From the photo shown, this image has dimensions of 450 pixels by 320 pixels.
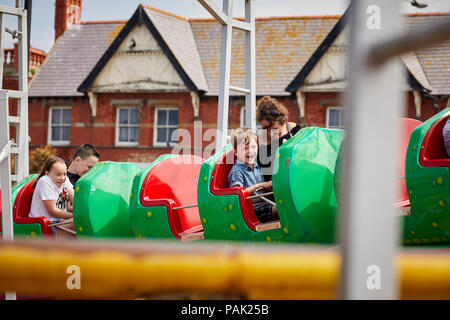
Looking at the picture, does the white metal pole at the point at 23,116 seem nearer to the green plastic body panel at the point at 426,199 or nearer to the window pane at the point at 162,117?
the green plastic body panel at the point at 426,199

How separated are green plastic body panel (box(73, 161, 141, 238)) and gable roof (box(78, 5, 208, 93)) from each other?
46.7 ft

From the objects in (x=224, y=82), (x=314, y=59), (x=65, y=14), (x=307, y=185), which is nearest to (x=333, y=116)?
(x=314, y=59)

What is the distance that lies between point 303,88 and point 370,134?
1799cm

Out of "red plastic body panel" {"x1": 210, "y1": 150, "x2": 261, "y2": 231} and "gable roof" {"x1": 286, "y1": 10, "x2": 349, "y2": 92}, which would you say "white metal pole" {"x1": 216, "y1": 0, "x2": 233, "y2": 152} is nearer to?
"red plastic body panel" {"x1": 210, "y1": 150, "x2": 261, "y2": 231}

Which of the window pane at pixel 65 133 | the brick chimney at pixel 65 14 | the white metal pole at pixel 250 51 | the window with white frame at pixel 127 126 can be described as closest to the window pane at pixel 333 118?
the window with white frame at pixel 127 126

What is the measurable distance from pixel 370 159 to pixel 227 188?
3264mm

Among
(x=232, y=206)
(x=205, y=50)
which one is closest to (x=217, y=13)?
(x=232, y=206)

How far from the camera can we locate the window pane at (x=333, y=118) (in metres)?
18.8

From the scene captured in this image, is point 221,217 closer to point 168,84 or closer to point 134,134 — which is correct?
point 168,84

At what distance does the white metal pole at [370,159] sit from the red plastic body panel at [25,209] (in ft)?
14.8

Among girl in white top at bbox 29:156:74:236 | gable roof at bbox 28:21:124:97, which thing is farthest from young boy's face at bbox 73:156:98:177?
gable roof at bbox 28:21:124:97

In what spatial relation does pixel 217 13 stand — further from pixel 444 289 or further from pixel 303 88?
pixel 303 88

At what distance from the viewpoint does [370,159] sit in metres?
0.74

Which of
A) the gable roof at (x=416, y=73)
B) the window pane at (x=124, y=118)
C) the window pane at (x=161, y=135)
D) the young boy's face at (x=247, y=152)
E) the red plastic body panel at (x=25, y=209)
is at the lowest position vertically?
the red plastic body panel at (x=25, y=209)
